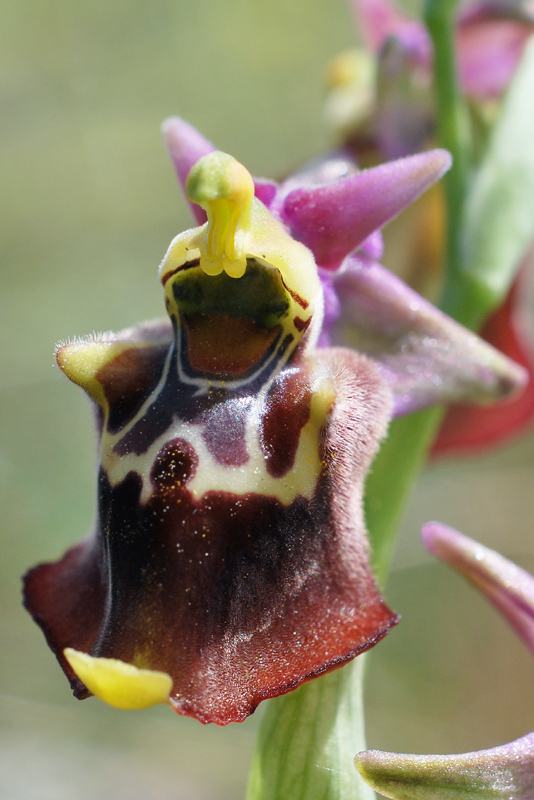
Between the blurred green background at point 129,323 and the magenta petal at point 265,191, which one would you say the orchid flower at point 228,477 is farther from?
the blurred green background at point 129,323

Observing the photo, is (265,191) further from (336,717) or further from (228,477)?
(336,717)

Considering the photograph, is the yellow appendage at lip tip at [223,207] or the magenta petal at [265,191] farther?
the magenta petal at [265,191]

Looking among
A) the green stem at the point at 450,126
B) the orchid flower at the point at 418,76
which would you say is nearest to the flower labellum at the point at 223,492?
the green stem at the point at 450,126

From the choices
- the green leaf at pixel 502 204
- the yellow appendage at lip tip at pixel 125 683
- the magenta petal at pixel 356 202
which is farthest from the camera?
the green leaf at pixel 502 204

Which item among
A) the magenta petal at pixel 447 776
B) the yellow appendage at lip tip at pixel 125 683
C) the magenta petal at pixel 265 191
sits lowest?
the magenta petal at pixel 447 776

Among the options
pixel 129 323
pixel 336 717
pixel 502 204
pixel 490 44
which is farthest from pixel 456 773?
pixel 129 323

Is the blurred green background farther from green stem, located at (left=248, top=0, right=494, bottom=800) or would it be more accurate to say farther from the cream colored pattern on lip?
the cream colored pattern on lip
